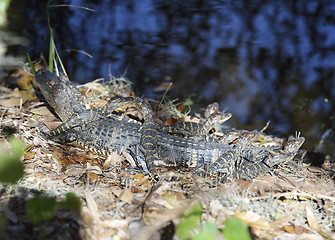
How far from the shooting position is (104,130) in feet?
12.8

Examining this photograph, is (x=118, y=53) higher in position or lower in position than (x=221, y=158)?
higher

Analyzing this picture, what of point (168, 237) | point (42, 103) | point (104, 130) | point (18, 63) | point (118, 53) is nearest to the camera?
point (168, 237)

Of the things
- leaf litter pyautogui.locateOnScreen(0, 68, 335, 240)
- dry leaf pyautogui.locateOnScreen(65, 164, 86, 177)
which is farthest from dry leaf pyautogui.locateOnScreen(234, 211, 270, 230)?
dry leaf pyautogui.locateOnScreen(65, 164, 86, 177)

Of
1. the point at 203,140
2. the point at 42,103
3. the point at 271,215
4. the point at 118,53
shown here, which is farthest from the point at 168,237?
the point at 118,53

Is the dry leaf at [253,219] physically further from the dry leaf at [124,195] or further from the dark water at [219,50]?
the dark water at [219,50]

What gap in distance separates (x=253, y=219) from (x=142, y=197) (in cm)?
98

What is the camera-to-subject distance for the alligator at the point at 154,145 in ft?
11.7

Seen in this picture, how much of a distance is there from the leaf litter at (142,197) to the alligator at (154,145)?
16 centimetres

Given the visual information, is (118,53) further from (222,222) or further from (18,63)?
(222,222)

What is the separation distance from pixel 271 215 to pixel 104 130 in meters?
2.32

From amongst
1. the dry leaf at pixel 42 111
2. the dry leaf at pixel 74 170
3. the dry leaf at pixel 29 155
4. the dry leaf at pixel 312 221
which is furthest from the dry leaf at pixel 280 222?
the dry leaf at pixel 42 111

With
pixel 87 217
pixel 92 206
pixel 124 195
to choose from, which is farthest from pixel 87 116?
pixel 87 217

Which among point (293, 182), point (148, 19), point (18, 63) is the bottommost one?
point (293, 182)

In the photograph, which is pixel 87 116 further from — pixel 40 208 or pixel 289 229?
pixel 289 229
